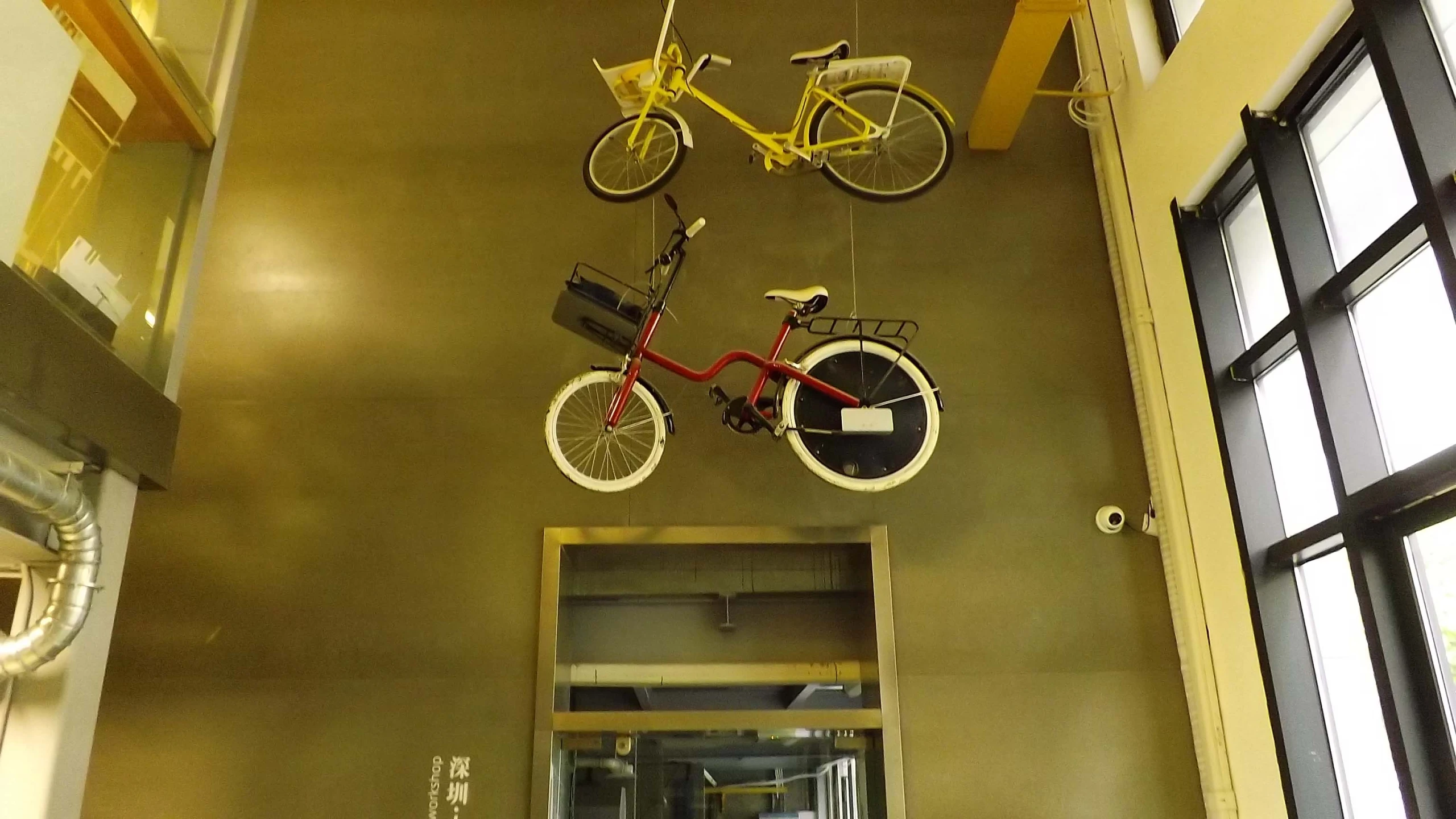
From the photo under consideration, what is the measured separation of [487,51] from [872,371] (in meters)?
2.99

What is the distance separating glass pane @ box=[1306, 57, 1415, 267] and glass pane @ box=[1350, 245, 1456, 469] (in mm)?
201

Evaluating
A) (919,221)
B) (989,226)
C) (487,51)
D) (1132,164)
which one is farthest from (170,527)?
(1132,164)

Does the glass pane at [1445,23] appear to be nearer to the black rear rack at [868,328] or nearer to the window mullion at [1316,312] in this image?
the window mullion at [1316,312]

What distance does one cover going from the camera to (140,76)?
3533mm

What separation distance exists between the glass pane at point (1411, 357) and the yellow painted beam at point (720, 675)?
2242 millimetres

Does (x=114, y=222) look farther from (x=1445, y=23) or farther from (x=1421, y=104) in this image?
(x=1445, y=23)

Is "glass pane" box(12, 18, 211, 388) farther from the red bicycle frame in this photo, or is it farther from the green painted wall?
the red bicycle frame

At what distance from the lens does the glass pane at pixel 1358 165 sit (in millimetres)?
3180

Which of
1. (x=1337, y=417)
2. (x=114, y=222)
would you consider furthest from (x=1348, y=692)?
(x=114, y=222)

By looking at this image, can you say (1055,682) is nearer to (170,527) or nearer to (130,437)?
(130,437)

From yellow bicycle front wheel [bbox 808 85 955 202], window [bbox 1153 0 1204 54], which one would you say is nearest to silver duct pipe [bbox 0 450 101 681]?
yellow bicycle front wheel [bbox 808 85 955 202]

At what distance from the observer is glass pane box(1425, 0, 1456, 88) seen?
294 centimetres

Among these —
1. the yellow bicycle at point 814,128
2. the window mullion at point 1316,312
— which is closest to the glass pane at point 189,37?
the yellow bicycle at point 814,128

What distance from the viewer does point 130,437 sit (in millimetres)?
3211
